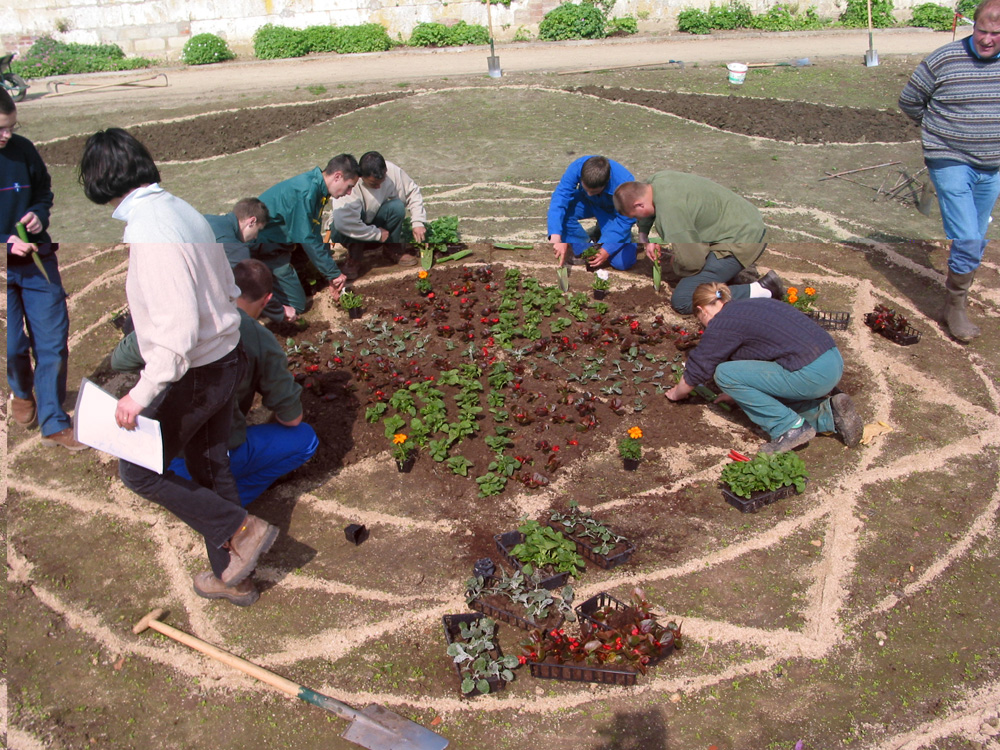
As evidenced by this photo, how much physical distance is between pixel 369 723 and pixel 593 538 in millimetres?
1615

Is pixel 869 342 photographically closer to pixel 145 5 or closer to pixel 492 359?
pixel 492 359

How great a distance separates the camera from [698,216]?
4.79 m

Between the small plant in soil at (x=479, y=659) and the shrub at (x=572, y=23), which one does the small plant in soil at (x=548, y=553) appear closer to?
the small plant in soil at (x=479, y=659)

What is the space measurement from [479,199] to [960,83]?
11.1 ft

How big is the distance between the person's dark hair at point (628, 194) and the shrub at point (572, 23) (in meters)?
1.48

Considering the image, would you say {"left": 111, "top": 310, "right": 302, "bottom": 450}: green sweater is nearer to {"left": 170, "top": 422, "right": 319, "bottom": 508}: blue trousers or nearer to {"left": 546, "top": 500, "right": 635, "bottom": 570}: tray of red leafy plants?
{"left": 170, "top": 422, "right": 319, "bottom": 508}: blue trousers

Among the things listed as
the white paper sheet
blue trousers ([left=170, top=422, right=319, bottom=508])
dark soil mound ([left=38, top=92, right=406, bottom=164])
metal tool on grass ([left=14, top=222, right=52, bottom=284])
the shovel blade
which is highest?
dark soil mound ([left=38, top=92, right=406, bottom=164])

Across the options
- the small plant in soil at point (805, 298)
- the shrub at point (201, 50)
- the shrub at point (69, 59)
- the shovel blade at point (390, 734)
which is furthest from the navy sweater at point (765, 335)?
the shrub at point (69, 59)

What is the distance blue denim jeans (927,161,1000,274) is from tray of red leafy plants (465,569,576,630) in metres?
3.83

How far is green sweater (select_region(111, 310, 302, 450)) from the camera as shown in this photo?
151 inches

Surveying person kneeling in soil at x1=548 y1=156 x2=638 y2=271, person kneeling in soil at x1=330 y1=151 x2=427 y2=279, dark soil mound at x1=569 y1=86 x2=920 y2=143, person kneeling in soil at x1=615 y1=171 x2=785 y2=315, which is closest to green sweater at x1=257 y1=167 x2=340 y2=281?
person kneeling in soil at x1=330 y1=151 x2=427 y2=279

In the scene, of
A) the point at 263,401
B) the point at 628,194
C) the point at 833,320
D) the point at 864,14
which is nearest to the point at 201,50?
the point at 263,401

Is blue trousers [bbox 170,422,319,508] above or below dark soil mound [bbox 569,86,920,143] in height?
below

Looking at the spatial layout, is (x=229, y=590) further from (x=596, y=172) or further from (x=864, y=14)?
(x=864, y=14)
